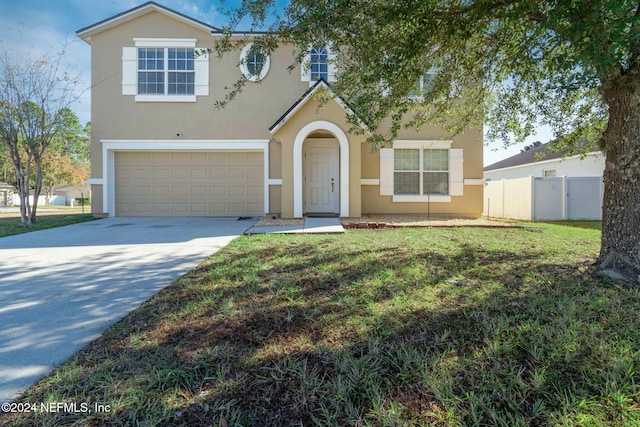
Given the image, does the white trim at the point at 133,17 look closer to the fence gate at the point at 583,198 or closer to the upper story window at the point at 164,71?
the upper story window at the point at 164,71

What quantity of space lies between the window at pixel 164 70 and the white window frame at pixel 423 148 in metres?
7.56

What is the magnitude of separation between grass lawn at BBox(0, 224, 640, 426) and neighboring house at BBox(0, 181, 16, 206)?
137ft

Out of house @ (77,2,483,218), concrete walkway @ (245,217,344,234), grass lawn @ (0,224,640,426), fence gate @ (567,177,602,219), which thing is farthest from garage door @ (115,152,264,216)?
fence gate @ (567,177,602,219)

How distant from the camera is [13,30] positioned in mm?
9586

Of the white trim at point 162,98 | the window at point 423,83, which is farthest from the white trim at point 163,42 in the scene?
the window at point 423,83

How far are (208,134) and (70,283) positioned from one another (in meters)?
8.71

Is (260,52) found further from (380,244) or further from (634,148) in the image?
(634,148)

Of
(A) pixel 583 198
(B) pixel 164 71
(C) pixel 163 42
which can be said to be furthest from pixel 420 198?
(C) pixel 163 42

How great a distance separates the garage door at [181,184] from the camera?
11828mm

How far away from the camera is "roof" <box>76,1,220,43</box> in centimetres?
1112

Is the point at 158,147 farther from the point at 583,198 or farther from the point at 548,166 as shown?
the point at 548,166

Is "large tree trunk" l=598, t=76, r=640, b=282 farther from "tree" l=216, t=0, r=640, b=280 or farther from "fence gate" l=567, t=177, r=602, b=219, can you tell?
"fence gate" l=567, t=177, r=602, b=219

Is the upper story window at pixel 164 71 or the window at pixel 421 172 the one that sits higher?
the upper story window at pixel 164 71

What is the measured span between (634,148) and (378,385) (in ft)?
13.6
